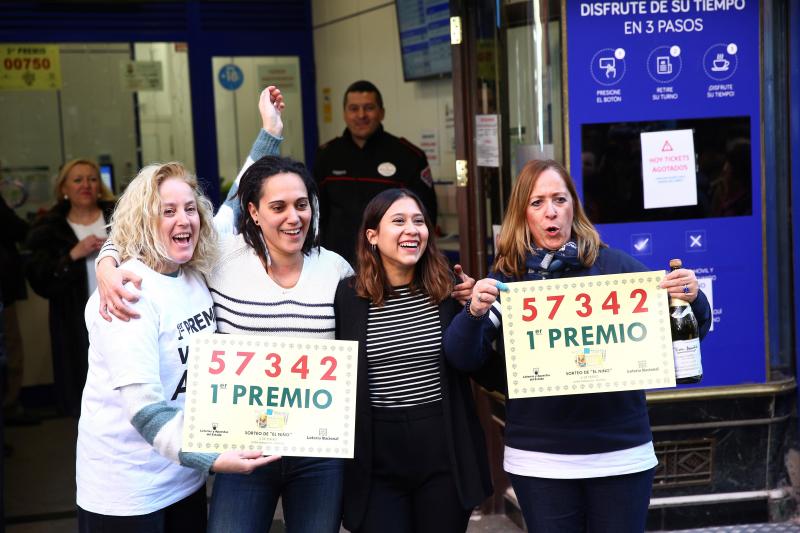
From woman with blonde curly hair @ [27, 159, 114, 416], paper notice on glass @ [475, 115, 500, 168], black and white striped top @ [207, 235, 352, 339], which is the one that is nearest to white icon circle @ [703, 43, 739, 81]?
paper notice on glass @ [475, 115, 500, 168]

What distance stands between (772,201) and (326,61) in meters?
4.10

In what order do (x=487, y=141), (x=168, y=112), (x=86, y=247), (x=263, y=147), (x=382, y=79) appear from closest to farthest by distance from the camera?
(x=263, y=147) → (x=487, y=141) → (x=86, y=247) → (x=382, y=79) → (x=168, y=112)

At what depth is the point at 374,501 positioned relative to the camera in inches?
118

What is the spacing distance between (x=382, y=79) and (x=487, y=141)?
2605 millimetres

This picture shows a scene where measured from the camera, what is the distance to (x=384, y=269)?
3057 mm

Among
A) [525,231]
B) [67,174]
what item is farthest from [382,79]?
[525,231]

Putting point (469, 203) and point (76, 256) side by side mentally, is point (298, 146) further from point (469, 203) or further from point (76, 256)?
point (469, 203)

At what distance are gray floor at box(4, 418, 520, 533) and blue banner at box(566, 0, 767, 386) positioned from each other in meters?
1.46

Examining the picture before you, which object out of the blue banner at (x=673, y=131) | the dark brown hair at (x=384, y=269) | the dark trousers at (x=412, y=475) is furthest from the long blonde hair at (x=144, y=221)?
the blue banner at (x=673, y=131)

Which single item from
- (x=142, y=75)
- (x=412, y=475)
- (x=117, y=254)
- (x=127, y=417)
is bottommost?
(x=412, y=475)

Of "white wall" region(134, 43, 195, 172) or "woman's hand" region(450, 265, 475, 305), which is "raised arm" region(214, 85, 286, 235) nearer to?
"woman's hand" region(450, 265, 475, 305)

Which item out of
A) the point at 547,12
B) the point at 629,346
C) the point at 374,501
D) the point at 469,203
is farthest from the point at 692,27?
the point at 374,501

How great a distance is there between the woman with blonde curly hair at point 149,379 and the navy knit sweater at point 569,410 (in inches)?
24.7

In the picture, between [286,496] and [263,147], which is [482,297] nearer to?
[286,496]
